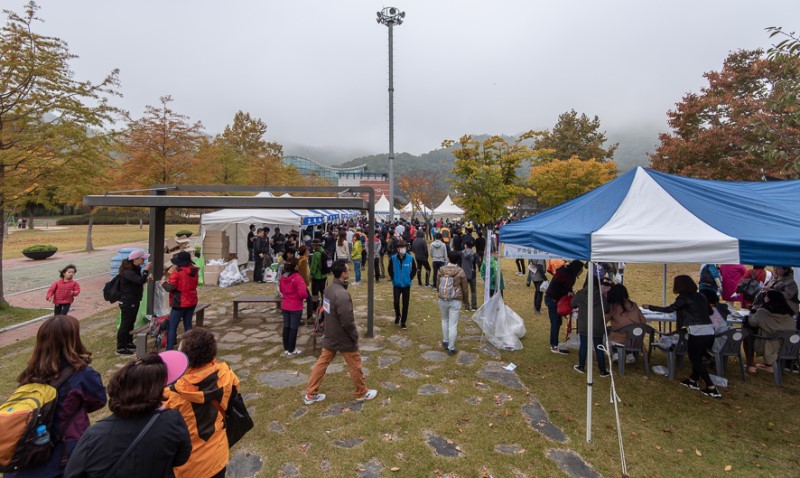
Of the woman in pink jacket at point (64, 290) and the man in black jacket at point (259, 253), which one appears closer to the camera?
the woman in pink jacket at point (64, 290)

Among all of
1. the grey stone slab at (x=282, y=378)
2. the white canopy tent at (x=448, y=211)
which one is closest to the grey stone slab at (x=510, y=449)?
the grey stone slab at (x=282, y=378)

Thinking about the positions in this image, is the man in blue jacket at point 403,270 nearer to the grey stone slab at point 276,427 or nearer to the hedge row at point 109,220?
the grey stone slab at point 276,427

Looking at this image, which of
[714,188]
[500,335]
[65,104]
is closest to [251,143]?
[65,104]

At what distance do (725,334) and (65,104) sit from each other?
12.5 m

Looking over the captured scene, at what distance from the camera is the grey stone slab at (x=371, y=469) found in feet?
10.4

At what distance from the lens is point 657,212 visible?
4055 millimetres

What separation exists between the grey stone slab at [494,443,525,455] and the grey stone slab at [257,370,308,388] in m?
2.64

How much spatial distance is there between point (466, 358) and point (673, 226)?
3.37m

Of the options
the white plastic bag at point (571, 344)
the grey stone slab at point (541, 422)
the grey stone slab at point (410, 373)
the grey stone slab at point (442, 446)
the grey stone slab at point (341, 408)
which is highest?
the white plastic bag at point (571, 344)

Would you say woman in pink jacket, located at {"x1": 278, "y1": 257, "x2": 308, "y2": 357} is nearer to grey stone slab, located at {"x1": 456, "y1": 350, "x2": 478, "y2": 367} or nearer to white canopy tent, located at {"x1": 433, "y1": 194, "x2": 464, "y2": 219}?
grey stone slab, located at {"x1": 456, "y1": 350, "x2": 478, "y2": 367}

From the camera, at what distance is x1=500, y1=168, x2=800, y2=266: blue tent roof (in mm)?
3363

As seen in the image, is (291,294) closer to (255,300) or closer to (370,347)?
(370,347)

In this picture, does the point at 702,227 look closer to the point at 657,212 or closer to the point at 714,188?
the point at 657,212

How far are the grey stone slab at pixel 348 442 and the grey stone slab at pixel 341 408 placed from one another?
0.50m
